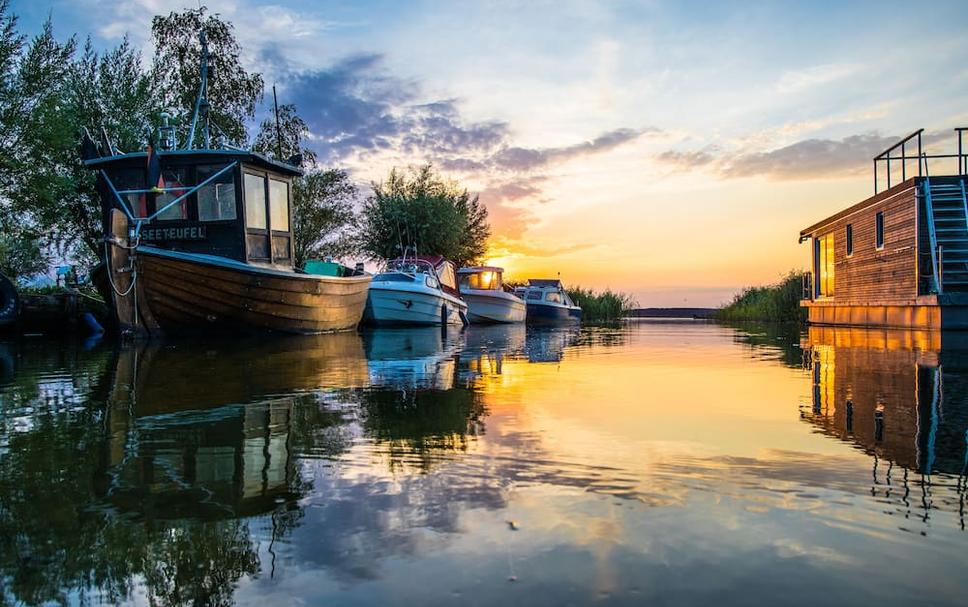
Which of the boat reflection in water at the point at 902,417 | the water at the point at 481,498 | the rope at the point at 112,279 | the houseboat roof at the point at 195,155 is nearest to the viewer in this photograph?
the water at the point at 481,498

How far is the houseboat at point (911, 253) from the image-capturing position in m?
18.4

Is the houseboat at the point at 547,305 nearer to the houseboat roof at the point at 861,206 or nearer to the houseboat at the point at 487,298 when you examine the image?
the houseboat at the point at 487,298

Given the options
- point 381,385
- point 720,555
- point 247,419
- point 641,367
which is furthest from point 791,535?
point 641,367

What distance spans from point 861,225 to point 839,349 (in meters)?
14.8

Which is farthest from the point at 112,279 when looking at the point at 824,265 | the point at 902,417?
the point at 824,265

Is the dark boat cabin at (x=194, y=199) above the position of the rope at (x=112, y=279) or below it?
above

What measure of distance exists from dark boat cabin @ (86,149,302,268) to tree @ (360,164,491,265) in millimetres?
20718

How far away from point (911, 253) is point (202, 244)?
18337 mm

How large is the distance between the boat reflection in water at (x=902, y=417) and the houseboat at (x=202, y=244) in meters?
11.0

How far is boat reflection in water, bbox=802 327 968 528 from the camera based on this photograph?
2.79 meters

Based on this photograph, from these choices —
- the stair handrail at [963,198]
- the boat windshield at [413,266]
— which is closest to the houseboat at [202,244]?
the boat windshield at [413,266]

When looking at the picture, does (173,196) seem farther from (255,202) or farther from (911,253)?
(911,253)

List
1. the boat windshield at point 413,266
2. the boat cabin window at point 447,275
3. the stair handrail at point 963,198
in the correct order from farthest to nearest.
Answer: the boat cabin window at point 447,275 → the boat windshield at point 413,266 → the stair handrail at point 963,198

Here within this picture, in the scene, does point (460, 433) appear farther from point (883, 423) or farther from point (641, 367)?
point (641, 367)
